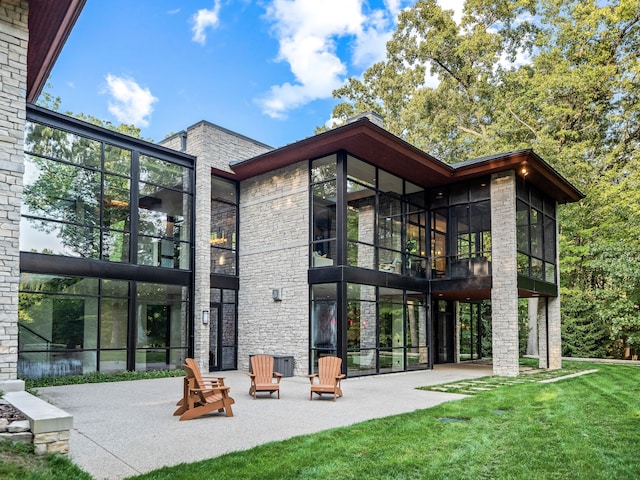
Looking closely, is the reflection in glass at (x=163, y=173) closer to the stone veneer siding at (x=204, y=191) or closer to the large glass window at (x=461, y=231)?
the stone veneer siding at (x=204, y=191)

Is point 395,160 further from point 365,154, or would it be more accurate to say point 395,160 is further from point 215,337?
point 215,337

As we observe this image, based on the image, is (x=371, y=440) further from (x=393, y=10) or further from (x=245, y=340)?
(x=393, y=10)

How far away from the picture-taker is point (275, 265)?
48.5ft

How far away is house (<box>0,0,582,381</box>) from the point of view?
1219 centimetres

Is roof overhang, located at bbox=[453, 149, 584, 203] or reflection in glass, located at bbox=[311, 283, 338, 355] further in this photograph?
roof overhang, located at bbox=[453, 149, 584, 203]

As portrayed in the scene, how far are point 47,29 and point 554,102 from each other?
2141 centimetres

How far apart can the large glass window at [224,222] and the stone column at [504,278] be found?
7.96m

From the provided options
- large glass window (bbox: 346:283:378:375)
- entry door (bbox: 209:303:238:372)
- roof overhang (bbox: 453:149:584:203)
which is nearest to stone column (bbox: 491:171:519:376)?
roof overhang (bbox: 453:149:584:203)

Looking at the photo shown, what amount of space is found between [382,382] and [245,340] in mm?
4817

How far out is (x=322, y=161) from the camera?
13984 mm

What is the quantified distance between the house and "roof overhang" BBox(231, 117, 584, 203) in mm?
68

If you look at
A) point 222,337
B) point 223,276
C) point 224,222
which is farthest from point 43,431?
point 224,222

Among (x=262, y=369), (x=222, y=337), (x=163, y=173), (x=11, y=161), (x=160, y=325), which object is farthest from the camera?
(x=222, y=337)

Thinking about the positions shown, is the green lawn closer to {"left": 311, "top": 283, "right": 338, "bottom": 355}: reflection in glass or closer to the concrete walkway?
the concrete walkway
